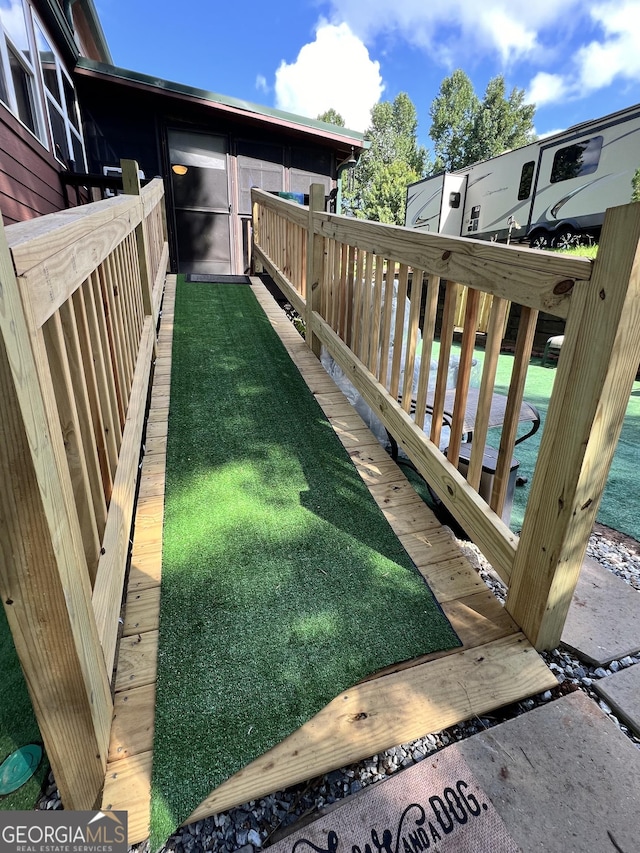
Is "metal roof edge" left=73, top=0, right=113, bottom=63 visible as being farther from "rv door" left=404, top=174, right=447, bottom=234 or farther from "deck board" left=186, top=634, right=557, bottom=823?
"rv door" left=404, top=174, right=447, bottom=234

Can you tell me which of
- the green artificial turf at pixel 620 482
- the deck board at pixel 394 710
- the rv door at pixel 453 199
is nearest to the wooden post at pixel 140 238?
the green artificial turf at pixel 620 482

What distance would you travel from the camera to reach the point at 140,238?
10.2ft

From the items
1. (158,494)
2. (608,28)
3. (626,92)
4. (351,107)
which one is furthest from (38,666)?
(608,28)

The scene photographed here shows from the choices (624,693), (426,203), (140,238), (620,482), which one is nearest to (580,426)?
(624,693)

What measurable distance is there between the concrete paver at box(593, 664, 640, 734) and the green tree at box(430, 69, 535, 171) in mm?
38830

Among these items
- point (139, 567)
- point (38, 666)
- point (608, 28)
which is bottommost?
point (139, 567)

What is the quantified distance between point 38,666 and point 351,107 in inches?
2968

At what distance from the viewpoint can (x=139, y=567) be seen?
1659mm

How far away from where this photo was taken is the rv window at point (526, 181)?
12.0m

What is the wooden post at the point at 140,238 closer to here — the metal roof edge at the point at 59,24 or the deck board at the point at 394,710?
the deck board at the point at 394,710

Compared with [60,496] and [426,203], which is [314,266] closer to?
[60,496]

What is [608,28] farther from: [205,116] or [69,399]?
[69,399]

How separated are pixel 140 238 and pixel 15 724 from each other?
114 inches

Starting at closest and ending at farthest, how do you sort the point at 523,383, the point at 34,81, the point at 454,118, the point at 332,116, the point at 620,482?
the point at 523,383 → the point at 620,482 → the point at 34,81 → the point at 454,118 → the point at 332,116
